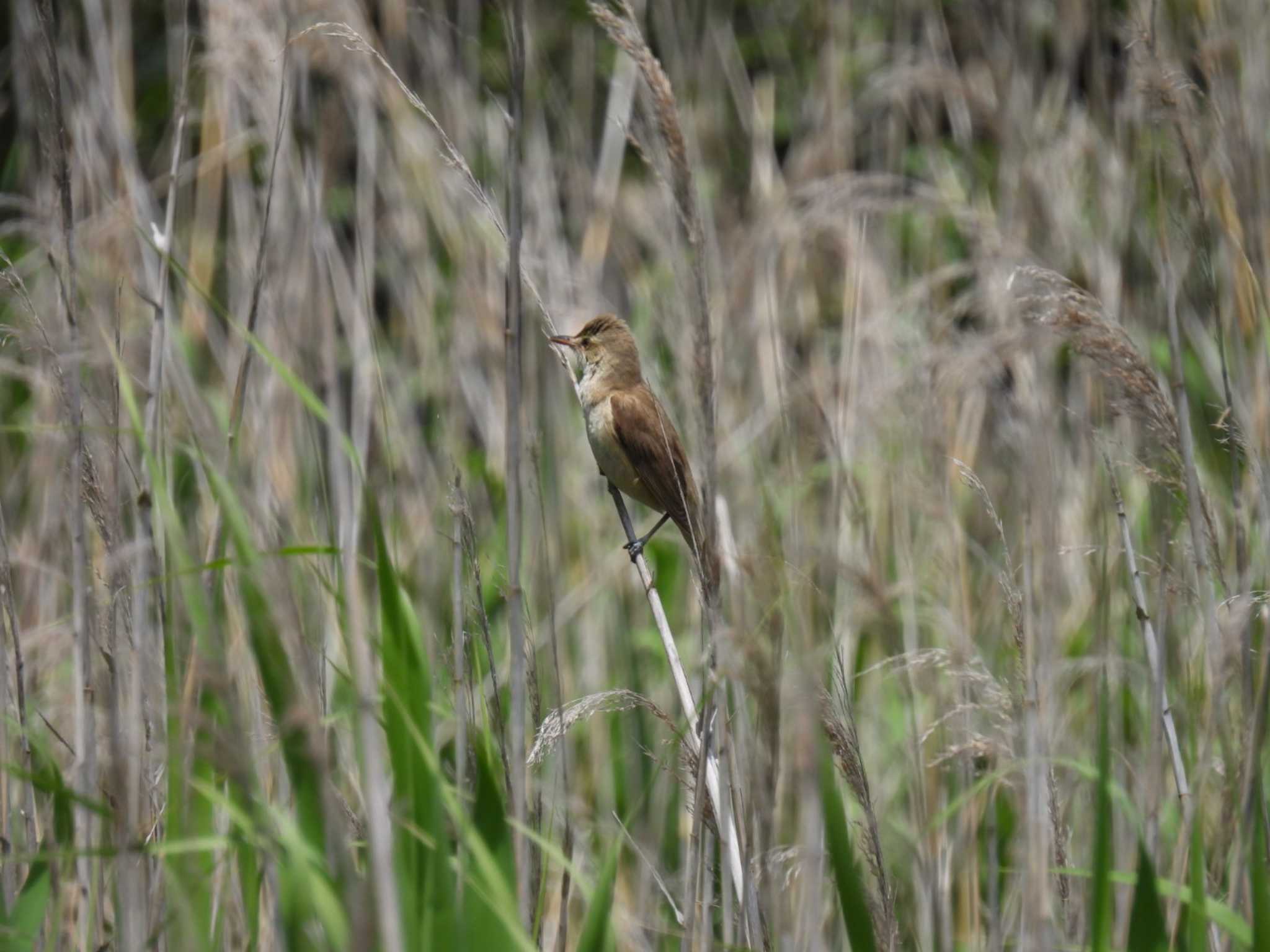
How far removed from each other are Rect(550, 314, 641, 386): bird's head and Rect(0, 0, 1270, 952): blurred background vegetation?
0.18 metres

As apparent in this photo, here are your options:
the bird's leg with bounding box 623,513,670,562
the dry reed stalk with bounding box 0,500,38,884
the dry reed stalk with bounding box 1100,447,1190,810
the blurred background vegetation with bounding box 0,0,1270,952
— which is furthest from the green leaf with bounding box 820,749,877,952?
the dry reed stalk with bounding box 0,500,38,884

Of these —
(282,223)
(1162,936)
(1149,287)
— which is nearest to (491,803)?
(1162,936)

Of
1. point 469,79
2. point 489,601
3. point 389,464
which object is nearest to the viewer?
point 389,464

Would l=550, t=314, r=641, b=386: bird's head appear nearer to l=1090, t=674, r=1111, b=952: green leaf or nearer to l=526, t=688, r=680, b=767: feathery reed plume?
l=526, t=688, r=680, b=767: feathery reed plume

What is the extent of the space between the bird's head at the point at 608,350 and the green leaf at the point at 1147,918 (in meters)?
2.08

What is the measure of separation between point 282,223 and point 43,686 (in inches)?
54.2

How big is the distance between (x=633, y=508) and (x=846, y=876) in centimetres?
325

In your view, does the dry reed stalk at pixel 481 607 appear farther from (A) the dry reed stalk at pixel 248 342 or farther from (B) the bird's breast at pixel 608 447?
(B) the bird's breast at pixel 608 447

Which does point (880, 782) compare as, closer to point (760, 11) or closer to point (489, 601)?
point (489, 601)

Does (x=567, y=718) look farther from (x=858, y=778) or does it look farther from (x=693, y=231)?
(x=693, y=231)

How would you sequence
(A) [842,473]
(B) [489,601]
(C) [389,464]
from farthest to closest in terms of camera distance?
(B) [489,601]
(A) [842,473]
(C) [389,464]

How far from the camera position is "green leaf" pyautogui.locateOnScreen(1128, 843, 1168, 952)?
4.78 ft

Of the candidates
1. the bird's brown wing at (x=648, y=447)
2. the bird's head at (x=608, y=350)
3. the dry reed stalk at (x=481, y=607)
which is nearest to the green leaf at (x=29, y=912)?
the dry reed stalk at (x=481, y=607)

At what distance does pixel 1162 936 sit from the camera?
150cm
